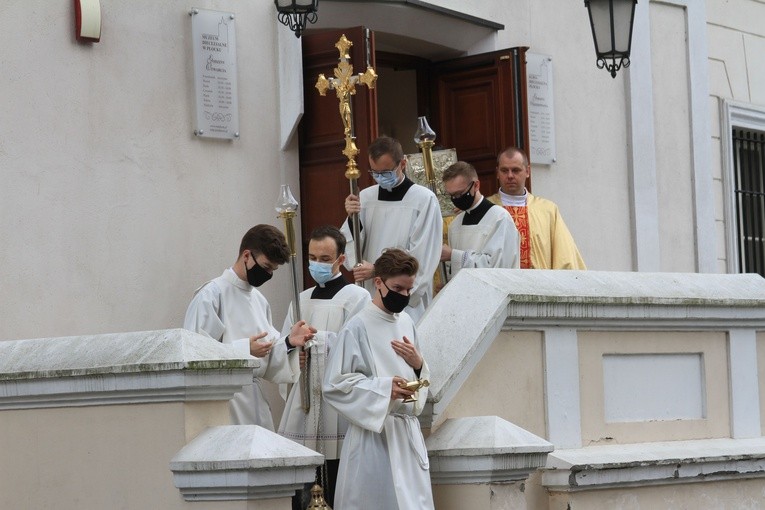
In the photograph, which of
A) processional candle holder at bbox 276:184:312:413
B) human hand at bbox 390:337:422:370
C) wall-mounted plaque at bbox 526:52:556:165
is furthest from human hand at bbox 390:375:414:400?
wall-mounted plaque at bbox 526:52:556:165

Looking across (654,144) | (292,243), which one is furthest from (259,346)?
(654,144)

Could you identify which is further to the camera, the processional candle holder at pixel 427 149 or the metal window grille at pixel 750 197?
the metal window grille at pixel 750 197

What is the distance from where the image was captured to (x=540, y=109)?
43.0 ft

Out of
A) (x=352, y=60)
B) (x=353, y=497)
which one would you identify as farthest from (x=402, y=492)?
(x=352, y=60)

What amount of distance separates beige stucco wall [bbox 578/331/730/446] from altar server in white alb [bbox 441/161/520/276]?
1.00m

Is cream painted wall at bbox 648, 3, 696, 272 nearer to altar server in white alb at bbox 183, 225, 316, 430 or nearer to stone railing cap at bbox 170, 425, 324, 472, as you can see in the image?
altar server in white alb at bbox 183, 225, 316, 430

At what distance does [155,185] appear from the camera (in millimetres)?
10516

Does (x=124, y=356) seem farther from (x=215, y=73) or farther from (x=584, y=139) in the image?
(x=584, y=139)

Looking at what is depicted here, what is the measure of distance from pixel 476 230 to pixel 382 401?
257 cm

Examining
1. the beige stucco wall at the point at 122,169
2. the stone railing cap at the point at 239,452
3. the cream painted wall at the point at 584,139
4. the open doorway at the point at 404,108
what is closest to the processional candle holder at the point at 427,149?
the open doorway at the point at 404,108

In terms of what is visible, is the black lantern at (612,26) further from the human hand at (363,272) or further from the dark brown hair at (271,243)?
the dark brown hair at (271,243)

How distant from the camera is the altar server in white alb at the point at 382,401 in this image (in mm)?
7613

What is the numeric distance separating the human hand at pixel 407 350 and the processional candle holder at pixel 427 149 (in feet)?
7.76

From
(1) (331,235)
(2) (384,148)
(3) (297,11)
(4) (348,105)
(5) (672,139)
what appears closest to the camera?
(1) (331,235)
